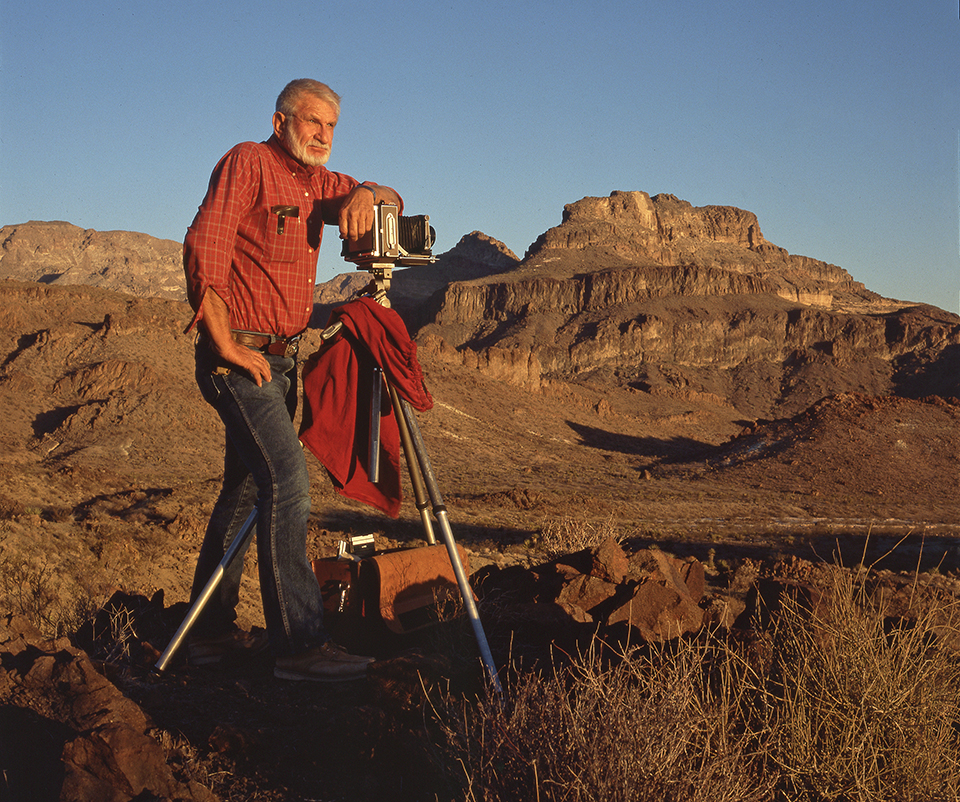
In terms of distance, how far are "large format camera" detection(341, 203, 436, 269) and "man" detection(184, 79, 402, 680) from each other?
1.8 inches

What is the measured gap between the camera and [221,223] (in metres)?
2.61

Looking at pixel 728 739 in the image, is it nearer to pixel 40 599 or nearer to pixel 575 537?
pixel 40 599

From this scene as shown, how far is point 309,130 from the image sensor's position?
2.81 metres

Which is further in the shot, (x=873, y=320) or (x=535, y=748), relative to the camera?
(x=873, y=320)

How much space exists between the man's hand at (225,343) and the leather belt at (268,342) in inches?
4.3

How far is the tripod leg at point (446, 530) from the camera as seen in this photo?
2578 mm

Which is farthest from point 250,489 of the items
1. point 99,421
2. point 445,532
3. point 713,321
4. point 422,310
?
point 422,310

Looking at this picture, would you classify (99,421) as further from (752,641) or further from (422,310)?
(422,310)

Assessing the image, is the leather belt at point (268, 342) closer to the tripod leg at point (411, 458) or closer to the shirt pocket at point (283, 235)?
the shirt pocket at point (283, 235)

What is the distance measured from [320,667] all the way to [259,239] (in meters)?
1.43

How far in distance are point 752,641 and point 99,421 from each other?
24.6 meters

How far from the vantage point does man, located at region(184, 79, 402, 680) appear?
2.62 m

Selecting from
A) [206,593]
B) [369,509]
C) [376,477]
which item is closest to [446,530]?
[376,477]

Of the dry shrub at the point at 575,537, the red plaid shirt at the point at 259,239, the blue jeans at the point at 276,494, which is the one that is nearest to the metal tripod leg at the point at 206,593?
→ the blue jeans at the point at 276,494
